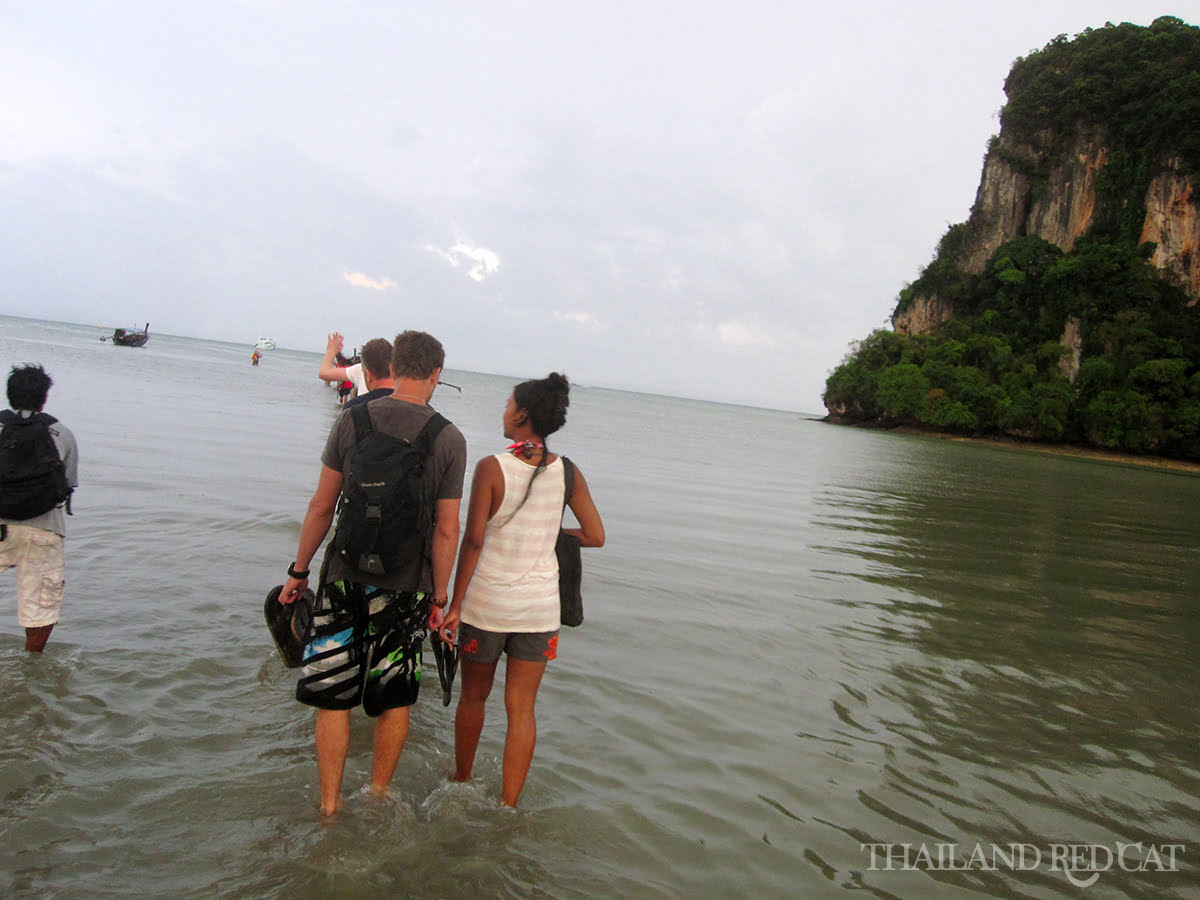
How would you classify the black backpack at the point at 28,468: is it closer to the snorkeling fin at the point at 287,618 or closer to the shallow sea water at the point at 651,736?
the shallow sea water at the point at 651,736

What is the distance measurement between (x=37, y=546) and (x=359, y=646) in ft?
7.93

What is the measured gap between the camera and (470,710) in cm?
333

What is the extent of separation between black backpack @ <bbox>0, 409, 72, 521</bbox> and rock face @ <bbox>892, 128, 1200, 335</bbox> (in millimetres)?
67986

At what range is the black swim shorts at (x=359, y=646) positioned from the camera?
2943mm

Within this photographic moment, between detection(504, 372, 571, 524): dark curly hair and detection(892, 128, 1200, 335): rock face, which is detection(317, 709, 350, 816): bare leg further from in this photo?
detection(892, 128, 1200, 335): rock face

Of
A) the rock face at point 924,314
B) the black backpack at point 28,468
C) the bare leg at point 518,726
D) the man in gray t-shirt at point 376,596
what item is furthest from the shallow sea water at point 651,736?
the rock face at point 924,314

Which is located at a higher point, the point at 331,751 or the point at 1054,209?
the point at 1054,209

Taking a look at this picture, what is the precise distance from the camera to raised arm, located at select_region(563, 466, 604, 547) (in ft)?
10.6

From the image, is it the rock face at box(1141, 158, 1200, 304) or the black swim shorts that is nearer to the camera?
the black swim shorts

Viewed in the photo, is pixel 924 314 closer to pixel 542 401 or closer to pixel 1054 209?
pixel 1054 209

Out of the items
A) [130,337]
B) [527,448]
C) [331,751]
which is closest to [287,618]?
[331,751]

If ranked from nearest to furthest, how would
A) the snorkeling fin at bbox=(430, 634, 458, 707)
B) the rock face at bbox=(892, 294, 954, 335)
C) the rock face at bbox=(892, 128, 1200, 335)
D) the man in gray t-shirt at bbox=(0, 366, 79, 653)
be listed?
the snorkeling fin at bbox=(430, 634, 458, 707) → the man in gray t-shirt at bbox=(0, 366, 79, 653) → the rock face at bbox=(892, 128, 1200, 335) → the rock face at bbox=(892, 294, 954, 335)

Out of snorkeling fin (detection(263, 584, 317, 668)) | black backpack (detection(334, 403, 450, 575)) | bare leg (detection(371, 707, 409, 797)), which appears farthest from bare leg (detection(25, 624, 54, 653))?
black backpack (detection(334, 403, 450, 575))

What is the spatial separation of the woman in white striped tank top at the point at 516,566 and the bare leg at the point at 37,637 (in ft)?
8.81
